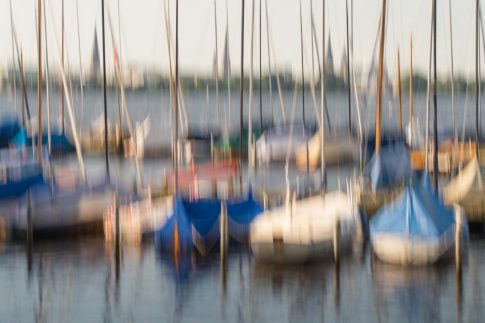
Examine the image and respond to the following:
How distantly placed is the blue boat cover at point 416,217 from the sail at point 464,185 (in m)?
7.45

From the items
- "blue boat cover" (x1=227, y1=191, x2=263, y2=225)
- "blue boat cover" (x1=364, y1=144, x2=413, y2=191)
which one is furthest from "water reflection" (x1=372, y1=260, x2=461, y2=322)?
"blue boat cover" (x1=364, y1=144, x2=413, y2=191)

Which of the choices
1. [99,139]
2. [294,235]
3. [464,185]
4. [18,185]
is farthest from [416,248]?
[99,139]

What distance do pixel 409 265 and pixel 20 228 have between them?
13213 mm

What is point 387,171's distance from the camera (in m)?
47.6

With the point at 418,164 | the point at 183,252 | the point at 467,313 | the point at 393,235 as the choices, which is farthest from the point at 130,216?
the point at 418,164

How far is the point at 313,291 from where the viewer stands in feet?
110

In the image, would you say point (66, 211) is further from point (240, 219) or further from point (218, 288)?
point (218, 288)

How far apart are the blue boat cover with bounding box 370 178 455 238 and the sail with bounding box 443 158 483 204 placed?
24.4 feet

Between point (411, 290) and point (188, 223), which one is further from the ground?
point (188, 223)

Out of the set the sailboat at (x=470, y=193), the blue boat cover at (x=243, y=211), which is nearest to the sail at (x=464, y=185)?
the sailboat at (x=470, y=193)

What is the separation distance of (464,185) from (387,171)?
11.6 feet

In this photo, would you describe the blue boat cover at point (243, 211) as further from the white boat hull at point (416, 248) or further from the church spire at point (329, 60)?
the church spire at point (329, 60)

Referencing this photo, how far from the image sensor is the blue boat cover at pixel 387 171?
154ft

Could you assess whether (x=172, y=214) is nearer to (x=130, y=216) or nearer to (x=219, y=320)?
(x=130, y=216)
